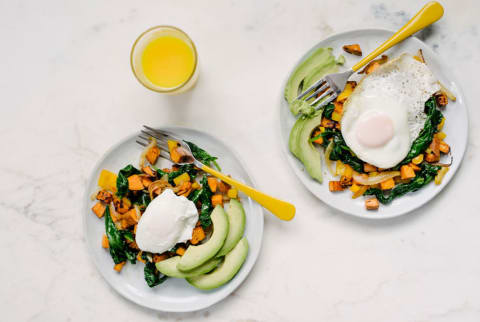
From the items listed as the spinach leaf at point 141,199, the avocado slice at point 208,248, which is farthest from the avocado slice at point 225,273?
the spinach leaf at point 141,199

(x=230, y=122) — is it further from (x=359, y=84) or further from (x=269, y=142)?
(x=359, y=84)

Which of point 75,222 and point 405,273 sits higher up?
point 405,273

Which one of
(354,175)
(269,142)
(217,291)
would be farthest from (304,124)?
(217,291)

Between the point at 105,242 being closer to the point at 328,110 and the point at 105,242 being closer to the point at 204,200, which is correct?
the point at 204,200

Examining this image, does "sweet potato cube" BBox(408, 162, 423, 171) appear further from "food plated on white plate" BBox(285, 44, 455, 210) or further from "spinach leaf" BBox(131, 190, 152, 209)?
"spinach leaf" BBox(131, 190, 152, 209)

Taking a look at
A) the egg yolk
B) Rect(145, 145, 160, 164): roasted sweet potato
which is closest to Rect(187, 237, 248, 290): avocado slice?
Rect(145, 145, 160, 164): roasted sweet potato

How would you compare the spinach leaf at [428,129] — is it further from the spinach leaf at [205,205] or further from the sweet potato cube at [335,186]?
the spinach leaf at [205,205]
